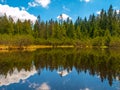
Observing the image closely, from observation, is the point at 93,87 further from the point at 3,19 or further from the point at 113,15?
the point at 113,15

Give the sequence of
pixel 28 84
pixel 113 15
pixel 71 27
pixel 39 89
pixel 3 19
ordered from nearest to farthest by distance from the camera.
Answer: pixel 39 89
pixel 28 84
pixel 3 19
pixel 71 27
pixel 113 15

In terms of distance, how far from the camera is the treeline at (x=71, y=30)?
112812mm

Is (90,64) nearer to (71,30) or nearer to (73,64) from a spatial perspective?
(73,64)

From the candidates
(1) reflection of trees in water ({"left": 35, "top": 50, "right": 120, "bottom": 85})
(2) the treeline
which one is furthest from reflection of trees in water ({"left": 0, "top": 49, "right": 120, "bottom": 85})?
(2) the treeline

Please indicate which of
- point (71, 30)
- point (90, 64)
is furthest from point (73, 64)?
point (71, 30)

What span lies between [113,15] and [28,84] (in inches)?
4931

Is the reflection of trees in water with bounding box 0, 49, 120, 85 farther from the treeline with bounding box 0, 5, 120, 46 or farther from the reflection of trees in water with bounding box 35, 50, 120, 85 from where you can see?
the treeline with bounding box 0, 5, 120, 46

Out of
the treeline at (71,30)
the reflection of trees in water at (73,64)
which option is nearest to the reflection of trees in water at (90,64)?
the reflection of trees in water at (73,64)

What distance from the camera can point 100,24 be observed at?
446 ft

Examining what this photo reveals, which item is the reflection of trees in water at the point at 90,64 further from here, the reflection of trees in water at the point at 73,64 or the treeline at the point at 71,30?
the treeline at the point at 71,30

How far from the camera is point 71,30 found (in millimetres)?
128750

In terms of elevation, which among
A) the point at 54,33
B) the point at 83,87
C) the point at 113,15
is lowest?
the point at 83,87

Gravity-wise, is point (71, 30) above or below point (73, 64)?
above

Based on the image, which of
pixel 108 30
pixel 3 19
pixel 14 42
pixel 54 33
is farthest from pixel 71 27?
pixel 14 42
